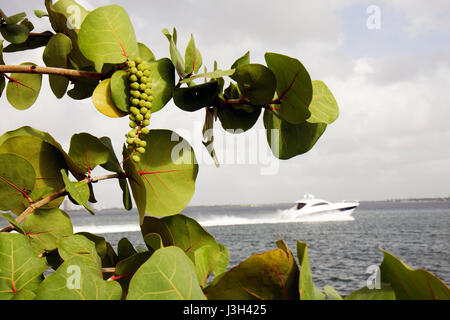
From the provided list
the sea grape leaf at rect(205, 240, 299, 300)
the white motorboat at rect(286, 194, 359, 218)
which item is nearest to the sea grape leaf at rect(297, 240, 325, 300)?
the sea grape leaf at rect(205, 240, 299, 300)

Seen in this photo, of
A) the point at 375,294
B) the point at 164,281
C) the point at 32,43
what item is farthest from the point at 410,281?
the point at 32,43

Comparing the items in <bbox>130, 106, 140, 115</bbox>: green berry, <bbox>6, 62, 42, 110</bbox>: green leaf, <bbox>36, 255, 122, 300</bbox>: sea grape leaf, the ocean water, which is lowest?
the ocean water

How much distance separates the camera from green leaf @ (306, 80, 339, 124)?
1.16ft

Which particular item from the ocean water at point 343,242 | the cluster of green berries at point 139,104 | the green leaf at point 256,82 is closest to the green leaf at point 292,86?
the green leaf at point 256,82

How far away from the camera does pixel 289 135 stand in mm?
383

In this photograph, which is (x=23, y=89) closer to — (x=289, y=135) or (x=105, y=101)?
(x=105, y=101)

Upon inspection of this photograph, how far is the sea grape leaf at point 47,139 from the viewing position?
33 cm

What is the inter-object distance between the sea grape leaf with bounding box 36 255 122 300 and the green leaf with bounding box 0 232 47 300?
63 millimetres

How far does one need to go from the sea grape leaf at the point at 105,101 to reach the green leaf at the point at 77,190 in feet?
0.22

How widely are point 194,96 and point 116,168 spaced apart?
0.37 feet

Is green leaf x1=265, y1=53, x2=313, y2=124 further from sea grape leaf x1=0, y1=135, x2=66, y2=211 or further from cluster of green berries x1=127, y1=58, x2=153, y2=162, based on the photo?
sea grape leaf x1=0, y1=135, x2=66, y2=211

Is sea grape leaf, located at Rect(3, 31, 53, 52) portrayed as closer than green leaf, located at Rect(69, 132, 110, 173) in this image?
No

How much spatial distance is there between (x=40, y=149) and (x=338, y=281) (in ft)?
42.2
